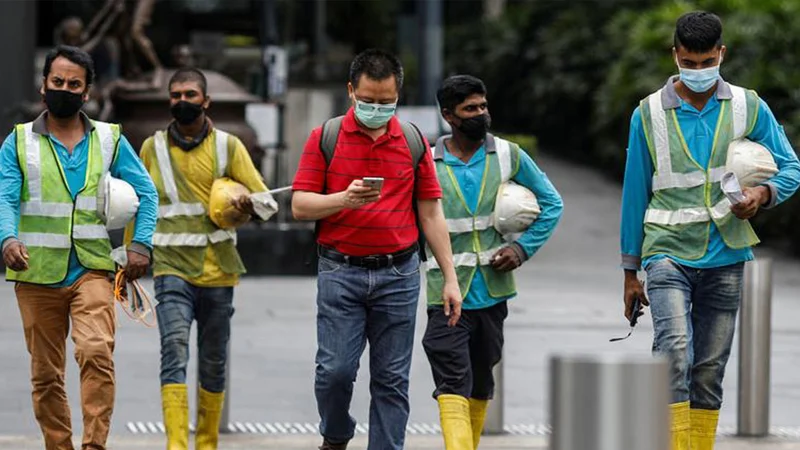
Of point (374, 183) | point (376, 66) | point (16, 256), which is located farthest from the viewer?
point (16, 256)

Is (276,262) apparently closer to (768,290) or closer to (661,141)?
(768,290)

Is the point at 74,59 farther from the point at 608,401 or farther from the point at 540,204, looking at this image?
the point at 608,401

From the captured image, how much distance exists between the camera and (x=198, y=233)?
8125mm

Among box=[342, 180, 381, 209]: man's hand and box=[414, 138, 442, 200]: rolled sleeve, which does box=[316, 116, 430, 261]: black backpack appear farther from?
box=[342, 180, 381, 209]: man's hand

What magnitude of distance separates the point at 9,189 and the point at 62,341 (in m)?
0.65

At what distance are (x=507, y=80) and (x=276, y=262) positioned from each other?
584 inches

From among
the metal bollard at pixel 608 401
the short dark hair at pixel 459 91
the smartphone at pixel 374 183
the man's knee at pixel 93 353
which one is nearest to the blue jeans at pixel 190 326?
the man's knee at pixel 93 353

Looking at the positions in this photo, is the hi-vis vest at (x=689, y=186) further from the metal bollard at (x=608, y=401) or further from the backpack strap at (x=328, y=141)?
the metal bollard at (x=608, y=401)

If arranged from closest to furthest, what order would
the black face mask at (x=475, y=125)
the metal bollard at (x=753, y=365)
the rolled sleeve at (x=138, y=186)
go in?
the rolled sleeve at (x=138, y=186) < the black face mask at (x=475, y=125) < the metal bollard at (x=753, y=365)

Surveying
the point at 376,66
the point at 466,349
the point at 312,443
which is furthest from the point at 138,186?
the point at 312,443

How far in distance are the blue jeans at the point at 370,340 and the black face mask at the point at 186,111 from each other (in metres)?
1.50

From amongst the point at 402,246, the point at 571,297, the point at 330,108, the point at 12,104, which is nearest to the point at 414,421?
the point at 402,246

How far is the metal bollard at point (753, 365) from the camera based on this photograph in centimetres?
920

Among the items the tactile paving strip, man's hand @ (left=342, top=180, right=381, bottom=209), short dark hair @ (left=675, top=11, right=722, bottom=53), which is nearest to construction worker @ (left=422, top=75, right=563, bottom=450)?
short dark hair @ (left=675, top=11, right=722, bottom=53)
